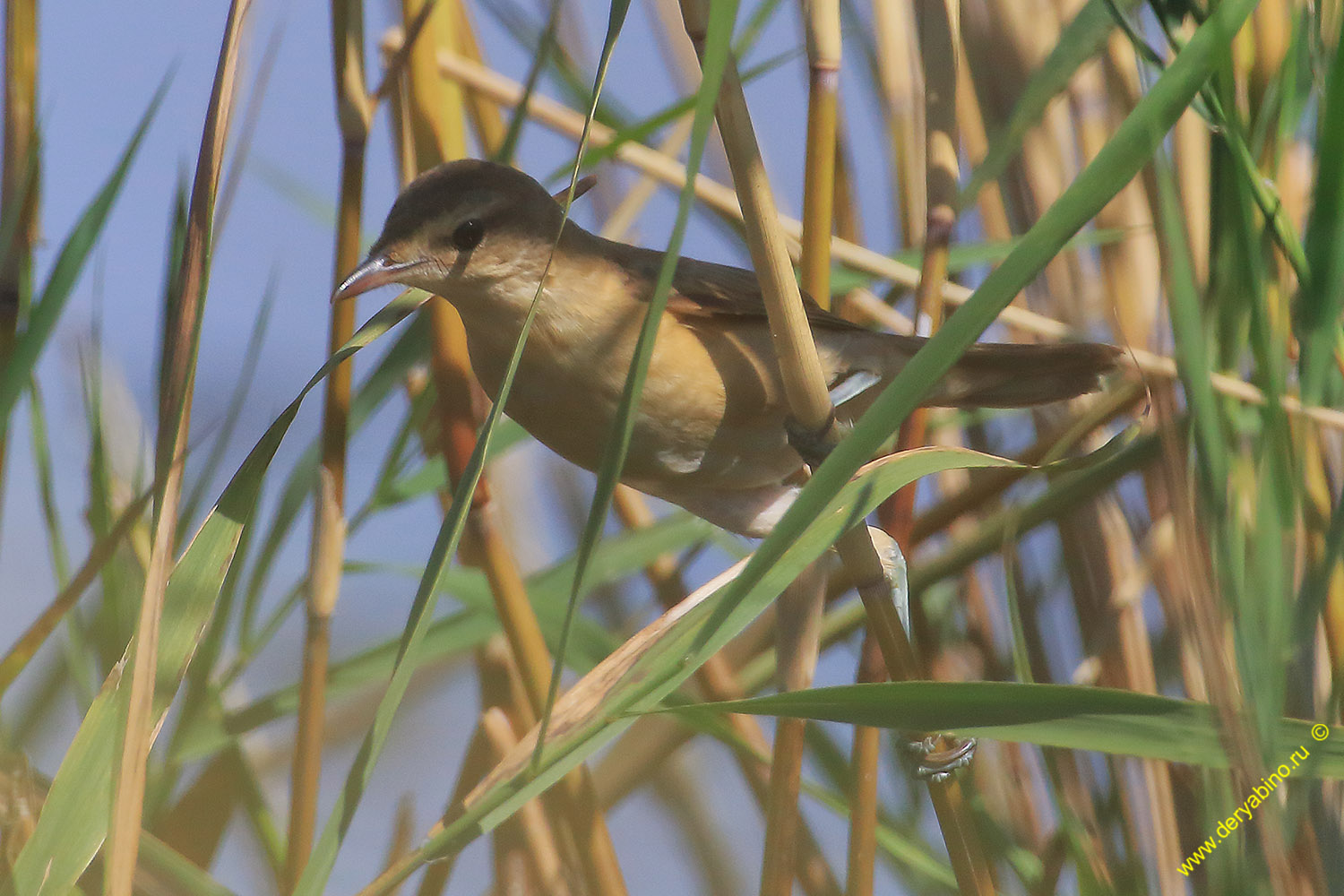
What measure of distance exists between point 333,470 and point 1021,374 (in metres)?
0.80

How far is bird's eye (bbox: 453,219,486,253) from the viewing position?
1188mm

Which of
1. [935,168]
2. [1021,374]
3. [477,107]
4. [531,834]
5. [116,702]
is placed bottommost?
[531,834]

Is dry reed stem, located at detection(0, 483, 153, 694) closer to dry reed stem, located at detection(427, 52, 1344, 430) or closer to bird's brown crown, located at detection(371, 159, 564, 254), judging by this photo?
bird's brown crown, located at detection(371, 159, 564, 254)

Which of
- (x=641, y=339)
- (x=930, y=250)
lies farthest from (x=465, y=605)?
(x=641, y=339)

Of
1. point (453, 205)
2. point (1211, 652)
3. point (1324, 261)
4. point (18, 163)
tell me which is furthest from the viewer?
point (453, 205)

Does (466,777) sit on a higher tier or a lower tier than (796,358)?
lower

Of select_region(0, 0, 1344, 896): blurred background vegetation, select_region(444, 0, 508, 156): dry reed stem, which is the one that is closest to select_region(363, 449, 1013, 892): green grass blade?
select_region(0, 0, 1344, 896): blurred background vegetation

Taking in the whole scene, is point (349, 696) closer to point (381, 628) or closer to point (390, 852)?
point (381, 628)

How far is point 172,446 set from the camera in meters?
0.76

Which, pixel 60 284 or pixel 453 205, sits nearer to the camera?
pixel 60 284

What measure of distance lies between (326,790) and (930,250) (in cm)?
82

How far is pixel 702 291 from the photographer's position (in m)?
1.40

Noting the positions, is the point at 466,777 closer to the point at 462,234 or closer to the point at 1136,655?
Result: the point at 462,234

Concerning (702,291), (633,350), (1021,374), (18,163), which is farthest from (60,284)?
(1021,374)
